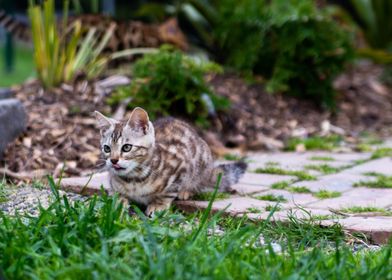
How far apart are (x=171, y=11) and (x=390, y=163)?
4439 millimetres

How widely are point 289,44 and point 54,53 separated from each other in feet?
8.72

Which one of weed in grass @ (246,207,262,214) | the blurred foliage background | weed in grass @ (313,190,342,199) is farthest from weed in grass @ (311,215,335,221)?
the blurred foliage background

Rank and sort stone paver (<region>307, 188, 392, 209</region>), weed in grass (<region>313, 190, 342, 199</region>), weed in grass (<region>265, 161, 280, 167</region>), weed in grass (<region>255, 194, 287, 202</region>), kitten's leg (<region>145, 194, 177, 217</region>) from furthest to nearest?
weed in grass (<region>265, 161, 280, 167</region>), weed in grass (<region>313, 190, 342, 199</region>), weed in grass (<region>255, 194, 287, 202</region>), stone paver (<region>307, 188, 392, 209</region>), kitten's leg (<region>145, 194, 177, 217</region>)

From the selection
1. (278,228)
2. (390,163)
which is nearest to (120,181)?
(278,228)

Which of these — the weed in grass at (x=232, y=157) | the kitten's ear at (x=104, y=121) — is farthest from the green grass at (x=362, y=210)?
the weed in grass at (x=232, y=157)

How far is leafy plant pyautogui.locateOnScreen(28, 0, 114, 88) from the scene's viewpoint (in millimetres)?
7406

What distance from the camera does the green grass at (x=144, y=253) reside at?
10.5ft

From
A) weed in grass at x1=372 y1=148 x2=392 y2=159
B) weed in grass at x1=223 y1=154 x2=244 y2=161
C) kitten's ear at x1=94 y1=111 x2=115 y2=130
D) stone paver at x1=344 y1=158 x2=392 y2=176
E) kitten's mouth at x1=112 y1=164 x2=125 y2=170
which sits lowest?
weed in grass at x1=223 y1=154 x2=244 y2=161

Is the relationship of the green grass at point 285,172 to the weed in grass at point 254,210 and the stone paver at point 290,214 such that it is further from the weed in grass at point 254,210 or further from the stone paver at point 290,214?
the weed in grass at point 254,210

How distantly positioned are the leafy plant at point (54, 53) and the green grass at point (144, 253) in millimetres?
3758

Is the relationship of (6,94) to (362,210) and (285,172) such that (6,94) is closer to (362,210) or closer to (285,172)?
(285,172)

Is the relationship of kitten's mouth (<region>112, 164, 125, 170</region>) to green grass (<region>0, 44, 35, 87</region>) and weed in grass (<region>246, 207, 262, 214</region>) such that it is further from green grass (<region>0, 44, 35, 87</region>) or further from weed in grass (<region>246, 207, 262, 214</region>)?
green grass (<region>0, 44, 35, 87</region>)

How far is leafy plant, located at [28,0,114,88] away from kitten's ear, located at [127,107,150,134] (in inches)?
117

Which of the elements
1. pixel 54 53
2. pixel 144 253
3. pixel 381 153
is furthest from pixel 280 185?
pixel 54 53
